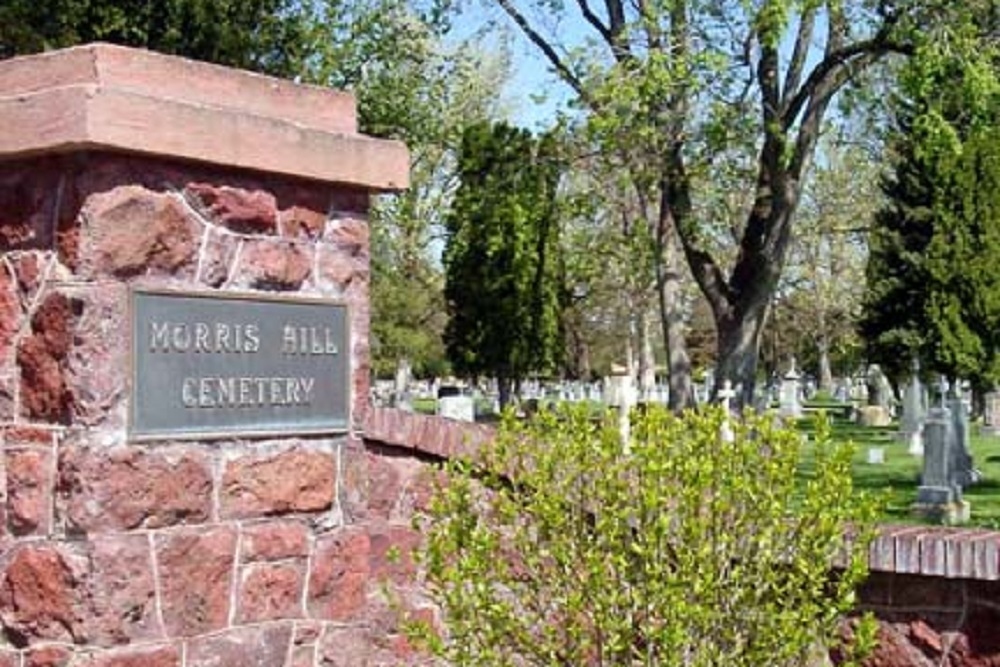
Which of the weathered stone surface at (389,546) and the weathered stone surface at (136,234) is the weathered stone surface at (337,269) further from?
the weathered stone surface at (389,546)

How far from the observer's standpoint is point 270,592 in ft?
15.6

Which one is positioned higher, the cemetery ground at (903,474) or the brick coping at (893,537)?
the brick coping at (893,537)

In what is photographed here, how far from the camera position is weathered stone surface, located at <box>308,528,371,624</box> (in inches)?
195

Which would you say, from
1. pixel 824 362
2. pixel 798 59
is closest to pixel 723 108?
pixel 798 59

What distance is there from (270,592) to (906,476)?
15.2 meters

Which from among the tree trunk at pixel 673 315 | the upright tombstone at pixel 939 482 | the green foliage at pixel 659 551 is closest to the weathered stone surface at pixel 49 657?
the green foliage at pixel 659 551

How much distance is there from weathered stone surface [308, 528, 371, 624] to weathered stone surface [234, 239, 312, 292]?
913 mm

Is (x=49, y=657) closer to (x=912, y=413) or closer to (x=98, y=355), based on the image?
(x=98, y=355)

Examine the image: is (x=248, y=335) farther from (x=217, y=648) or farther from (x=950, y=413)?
(x=950, y=413)

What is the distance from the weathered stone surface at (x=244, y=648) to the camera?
4.52 m

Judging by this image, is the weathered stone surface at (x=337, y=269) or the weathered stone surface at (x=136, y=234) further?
the weathered stone surface at (x=337, y=269)

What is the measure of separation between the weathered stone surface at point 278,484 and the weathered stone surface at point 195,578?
12 centimetres

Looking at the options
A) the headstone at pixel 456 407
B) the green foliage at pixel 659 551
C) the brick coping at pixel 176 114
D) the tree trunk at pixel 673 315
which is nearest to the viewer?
the green foliage at pixel 659 551

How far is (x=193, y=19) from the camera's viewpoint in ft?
56.6
